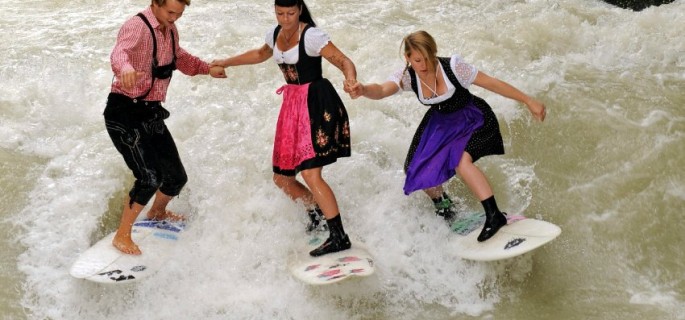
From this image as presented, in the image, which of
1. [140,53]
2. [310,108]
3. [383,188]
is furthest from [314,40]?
[383,188]

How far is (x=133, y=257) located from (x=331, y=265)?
0.99m

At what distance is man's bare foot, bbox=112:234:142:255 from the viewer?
370 cm

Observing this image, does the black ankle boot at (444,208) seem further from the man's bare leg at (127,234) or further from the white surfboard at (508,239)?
the man's bare leg at (127,234)

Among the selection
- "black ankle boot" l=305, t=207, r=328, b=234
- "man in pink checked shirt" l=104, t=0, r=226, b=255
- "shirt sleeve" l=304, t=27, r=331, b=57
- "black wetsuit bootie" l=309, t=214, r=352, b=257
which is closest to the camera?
"man in pink checked shirt" l=104, t=0, r=226, b=255

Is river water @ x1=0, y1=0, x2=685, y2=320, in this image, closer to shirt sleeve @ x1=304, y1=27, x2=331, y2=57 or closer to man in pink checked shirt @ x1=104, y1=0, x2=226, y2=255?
man in pink checked shirt @ x1=104, y1=0, x2=226, y2=255

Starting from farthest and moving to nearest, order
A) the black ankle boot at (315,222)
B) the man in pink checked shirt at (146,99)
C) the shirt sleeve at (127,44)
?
the black ankle boot at (315,222) → the man in pink checked shirt at (146,99) → the shirt sleeve at (127,44)

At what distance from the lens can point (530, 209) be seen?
13.6 feet

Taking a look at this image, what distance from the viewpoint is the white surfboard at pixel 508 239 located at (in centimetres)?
338

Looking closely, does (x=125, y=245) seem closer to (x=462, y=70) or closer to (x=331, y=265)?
(x=331, y=265)

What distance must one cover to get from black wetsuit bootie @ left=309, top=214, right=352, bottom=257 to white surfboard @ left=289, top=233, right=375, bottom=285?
0.02 metres

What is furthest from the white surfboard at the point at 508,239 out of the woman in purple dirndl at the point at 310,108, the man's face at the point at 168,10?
the man's face at the point at 168,10

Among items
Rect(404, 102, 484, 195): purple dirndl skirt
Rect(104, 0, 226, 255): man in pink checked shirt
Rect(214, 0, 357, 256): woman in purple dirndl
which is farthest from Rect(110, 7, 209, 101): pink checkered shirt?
Rect(404, 102, 484, 195): purple dirndl skirt

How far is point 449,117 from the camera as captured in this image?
3.65 meters

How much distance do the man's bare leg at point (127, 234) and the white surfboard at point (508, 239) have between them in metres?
1.60
